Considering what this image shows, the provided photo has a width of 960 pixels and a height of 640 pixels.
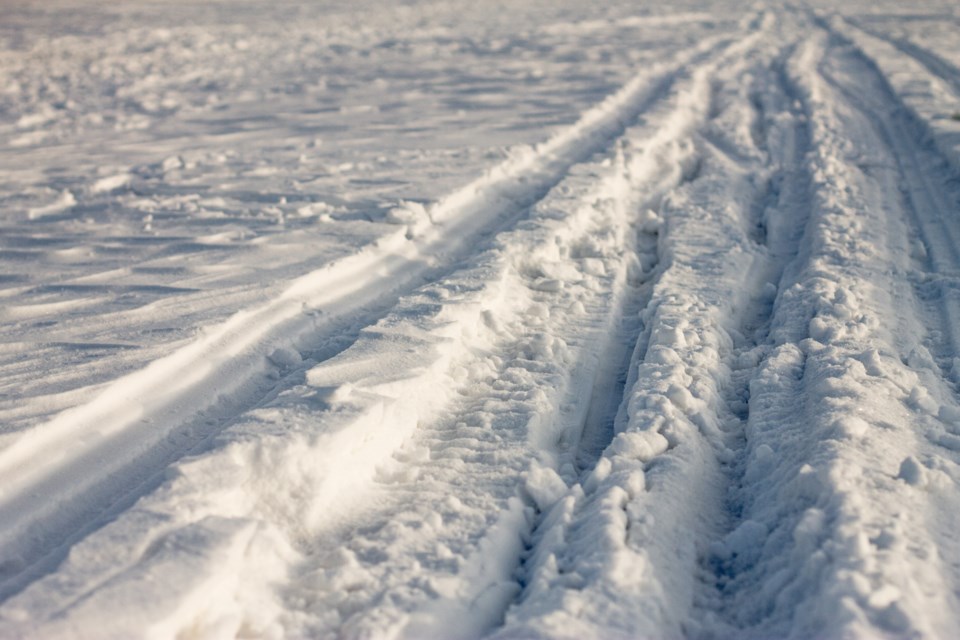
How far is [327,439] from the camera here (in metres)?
2.16

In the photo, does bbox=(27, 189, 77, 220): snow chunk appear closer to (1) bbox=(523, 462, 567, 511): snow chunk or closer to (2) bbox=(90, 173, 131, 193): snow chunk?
(2) bbox=(90, 173, 131, 193): snow chunk

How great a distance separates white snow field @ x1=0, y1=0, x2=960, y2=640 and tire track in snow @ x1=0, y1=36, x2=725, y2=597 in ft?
0.04

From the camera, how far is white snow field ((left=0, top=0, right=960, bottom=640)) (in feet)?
5.84

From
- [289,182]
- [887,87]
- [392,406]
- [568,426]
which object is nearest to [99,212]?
[289,182]

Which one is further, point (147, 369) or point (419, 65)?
point (419, 65)

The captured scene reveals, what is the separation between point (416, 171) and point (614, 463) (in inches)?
133

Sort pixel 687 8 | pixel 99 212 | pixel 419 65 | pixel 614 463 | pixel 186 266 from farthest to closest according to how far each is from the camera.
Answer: pixel 687 8 < pixel 419 65 < pixel 99 212 < pixel 186 266 < pixel 614 463

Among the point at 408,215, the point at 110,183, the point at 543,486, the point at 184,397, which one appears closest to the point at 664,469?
the point at 543,486

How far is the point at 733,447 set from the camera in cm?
243

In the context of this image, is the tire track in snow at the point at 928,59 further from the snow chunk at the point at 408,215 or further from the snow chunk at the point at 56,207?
the snow chunk at the point at 56,207

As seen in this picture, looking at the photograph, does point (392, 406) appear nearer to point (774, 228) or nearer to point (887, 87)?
point (774, 228)

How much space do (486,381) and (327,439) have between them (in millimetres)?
767

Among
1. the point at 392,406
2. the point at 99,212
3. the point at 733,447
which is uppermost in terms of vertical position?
the point at 99,212

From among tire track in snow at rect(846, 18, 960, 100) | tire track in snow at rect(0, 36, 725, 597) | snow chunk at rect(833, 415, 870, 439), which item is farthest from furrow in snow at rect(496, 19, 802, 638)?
tire track in snow at rect(846, 18, 960, 100)
